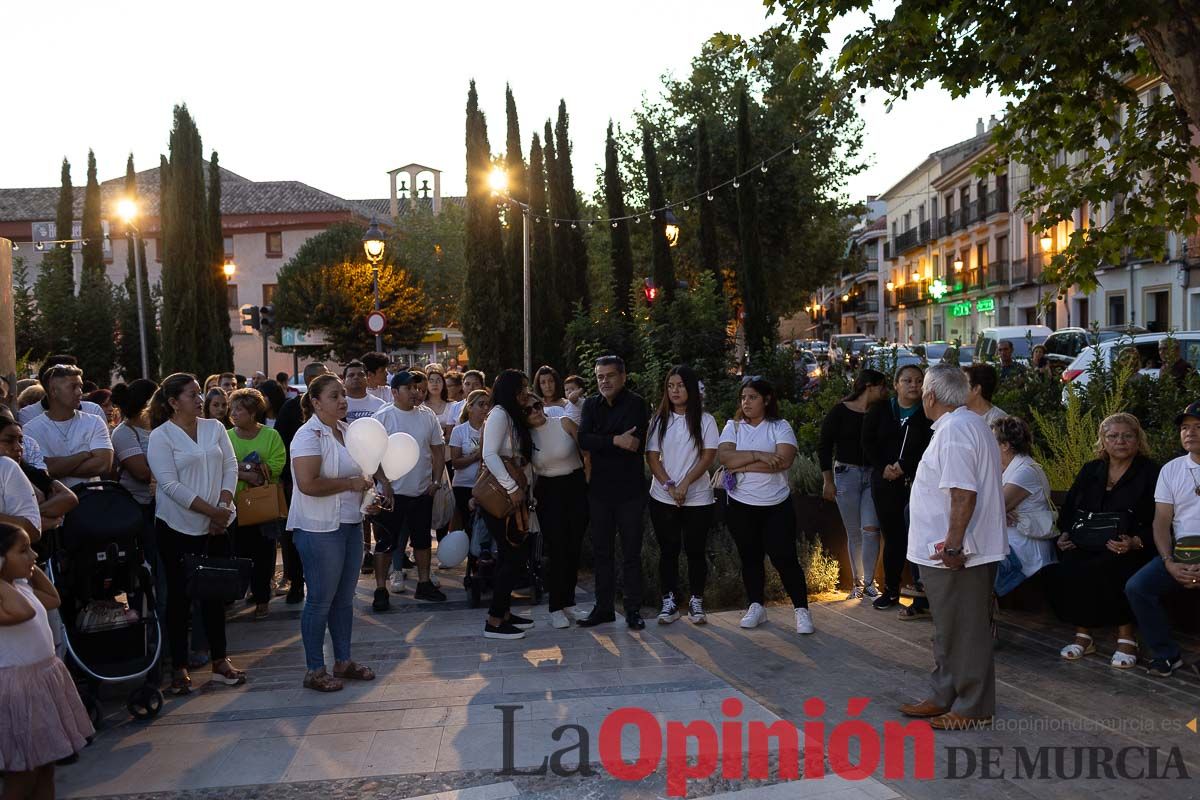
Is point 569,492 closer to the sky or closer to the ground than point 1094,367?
closer to the ground

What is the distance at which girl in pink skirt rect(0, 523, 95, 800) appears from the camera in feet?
13.9

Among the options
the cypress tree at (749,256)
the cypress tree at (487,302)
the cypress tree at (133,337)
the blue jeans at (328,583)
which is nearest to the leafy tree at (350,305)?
the cypress tree at (133,337)

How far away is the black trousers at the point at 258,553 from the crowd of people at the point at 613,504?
0.02 meters

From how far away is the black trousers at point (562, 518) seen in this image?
7.60 m

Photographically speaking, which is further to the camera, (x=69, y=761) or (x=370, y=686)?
(x=370, y=686)

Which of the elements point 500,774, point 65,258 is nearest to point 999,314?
point 65,258

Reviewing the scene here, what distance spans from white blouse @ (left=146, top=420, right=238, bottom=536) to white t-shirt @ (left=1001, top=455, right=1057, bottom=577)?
4.84m

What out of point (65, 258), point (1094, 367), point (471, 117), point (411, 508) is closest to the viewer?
point (411, 508)

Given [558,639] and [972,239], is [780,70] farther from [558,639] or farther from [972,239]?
[558,639]

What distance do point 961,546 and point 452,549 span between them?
393 cm

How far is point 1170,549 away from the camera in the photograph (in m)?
6.03

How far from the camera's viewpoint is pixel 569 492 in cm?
760

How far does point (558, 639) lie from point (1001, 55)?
16.1 feet

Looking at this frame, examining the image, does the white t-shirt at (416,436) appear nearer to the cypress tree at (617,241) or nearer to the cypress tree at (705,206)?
the cypress tree at (705,206)
